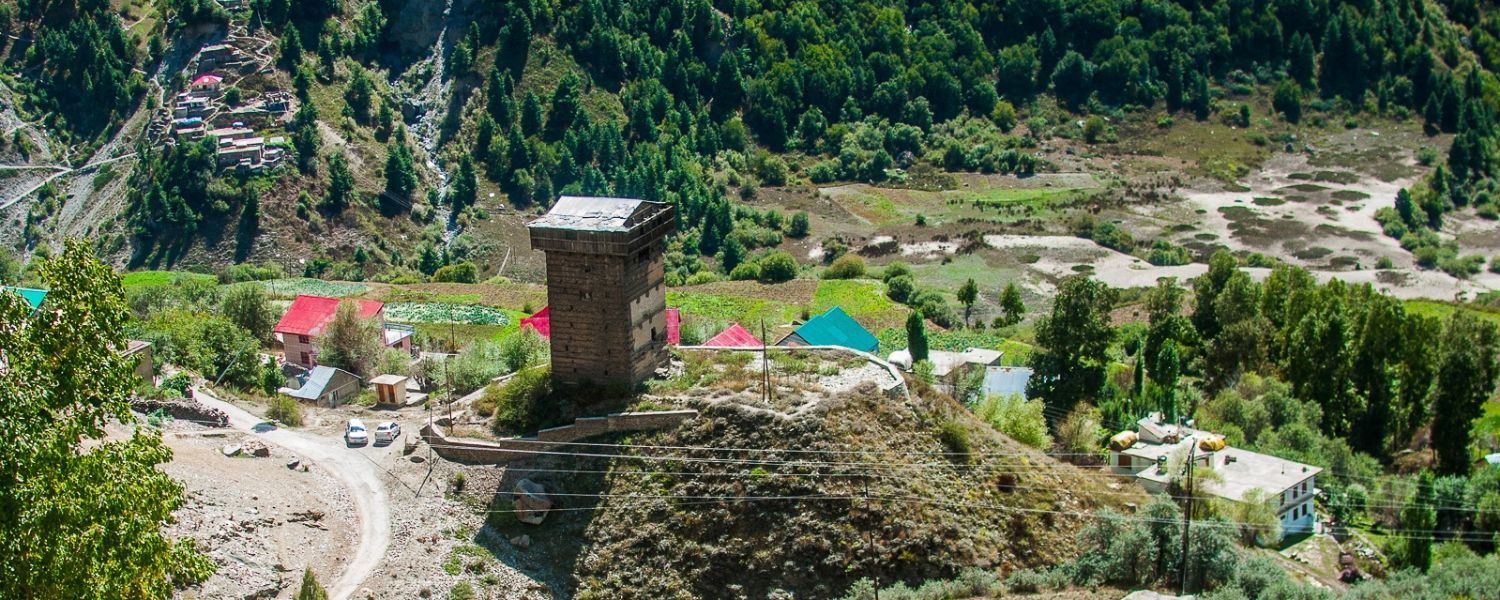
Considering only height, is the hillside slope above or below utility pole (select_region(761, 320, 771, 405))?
below

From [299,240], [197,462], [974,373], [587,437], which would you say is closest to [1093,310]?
[974,373]

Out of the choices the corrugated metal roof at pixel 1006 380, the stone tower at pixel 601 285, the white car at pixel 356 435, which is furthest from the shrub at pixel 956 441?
the white car at pixel 356 435

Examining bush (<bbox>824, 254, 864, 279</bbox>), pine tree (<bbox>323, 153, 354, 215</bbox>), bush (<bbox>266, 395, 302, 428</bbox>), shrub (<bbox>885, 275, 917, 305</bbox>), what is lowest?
bush (<bbox>824, 254, 864, 279</bbox>)

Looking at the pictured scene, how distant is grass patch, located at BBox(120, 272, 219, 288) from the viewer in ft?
263

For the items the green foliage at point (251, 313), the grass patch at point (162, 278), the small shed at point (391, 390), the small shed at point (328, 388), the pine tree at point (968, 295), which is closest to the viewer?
the small shed at point (391, 390)

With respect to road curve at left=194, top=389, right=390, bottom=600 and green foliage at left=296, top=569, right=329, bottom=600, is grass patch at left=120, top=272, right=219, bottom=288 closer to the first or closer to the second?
road curve at left=194, top=389, right=390, bottom=600

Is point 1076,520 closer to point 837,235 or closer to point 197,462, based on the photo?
point 197,462

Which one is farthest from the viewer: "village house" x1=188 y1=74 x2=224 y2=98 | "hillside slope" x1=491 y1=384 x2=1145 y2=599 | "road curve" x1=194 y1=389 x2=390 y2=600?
"village house" x1=188 y1=74 x2=224 y2=98

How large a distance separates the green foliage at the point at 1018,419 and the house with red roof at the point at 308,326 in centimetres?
2282

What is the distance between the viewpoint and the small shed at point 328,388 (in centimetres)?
5282

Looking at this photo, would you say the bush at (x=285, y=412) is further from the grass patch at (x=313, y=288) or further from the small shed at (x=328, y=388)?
the grass patch at (x=313, y=288)

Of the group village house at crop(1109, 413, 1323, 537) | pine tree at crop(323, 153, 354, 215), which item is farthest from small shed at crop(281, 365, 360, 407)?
pine tree at crop(323, 153, 354, 215)

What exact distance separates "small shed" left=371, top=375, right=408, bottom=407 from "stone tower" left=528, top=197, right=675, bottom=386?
701 cm

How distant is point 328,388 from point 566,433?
1152 centimetres
